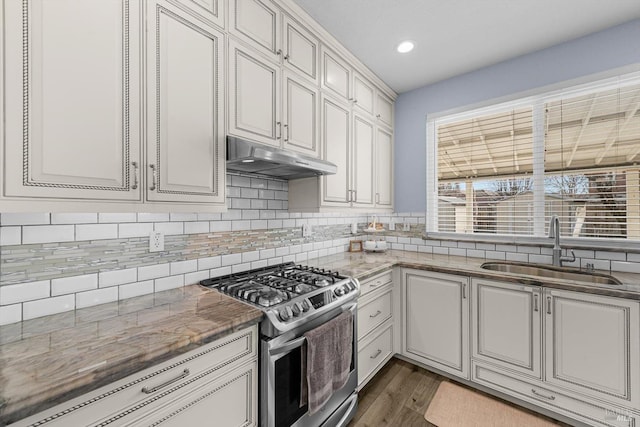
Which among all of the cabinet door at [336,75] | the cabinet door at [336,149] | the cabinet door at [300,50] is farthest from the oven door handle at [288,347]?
the cabinet door at [336,75]

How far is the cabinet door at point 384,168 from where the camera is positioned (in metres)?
2.87

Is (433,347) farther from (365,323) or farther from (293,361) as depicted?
(293,361)

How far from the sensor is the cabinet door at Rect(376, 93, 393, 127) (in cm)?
290

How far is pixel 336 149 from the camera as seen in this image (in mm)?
2281

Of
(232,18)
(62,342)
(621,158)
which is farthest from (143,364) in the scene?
(621,158)

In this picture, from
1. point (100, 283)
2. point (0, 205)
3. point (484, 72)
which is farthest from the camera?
point (484, 72)

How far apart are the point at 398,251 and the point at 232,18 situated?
8.46ft

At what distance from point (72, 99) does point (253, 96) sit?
0.85 metres

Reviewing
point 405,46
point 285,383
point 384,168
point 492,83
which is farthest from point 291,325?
point 492,83

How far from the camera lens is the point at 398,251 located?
3.08m

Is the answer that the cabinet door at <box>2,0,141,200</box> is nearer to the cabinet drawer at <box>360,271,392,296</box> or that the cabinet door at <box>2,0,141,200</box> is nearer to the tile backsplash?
the tile backsplash

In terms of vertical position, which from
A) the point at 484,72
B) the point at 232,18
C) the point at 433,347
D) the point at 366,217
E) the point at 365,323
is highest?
the point at 484,72

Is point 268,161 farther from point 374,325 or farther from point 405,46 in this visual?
point 405,46

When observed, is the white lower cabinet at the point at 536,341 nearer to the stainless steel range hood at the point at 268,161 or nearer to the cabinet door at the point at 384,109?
the stainless steel range hood at the point at 268,161
